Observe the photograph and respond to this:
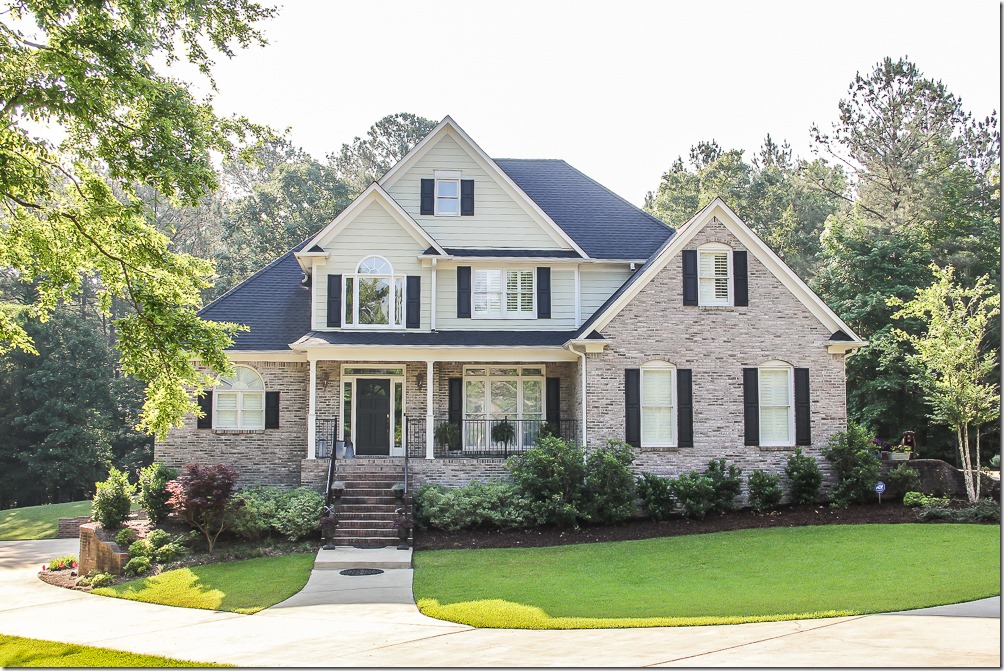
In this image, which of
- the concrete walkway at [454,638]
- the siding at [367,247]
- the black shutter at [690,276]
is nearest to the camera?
the concrete walkway at [454,638]

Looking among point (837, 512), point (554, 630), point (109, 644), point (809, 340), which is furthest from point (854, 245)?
point (109, 644)

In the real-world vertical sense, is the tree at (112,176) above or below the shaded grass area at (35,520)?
above

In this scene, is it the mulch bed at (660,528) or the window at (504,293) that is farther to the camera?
the window at (504,293)

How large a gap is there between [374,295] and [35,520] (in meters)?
14.6

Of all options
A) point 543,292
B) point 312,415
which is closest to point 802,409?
point 543,292

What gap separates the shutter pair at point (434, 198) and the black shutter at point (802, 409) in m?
9.38

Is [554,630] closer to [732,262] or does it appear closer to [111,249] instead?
[111,249]

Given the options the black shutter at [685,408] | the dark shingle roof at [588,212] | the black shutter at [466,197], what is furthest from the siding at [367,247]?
the black shutter at [685,408]

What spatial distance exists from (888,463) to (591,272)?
8.87 metres

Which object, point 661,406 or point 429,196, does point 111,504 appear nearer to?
point 429,196

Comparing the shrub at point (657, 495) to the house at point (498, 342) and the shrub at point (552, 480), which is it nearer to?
the house at point (498, 342)

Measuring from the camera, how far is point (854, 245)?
30.8 metres

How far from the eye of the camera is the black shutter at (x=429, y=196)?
23688 millimetres

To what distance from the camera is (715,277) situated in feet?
69.9
